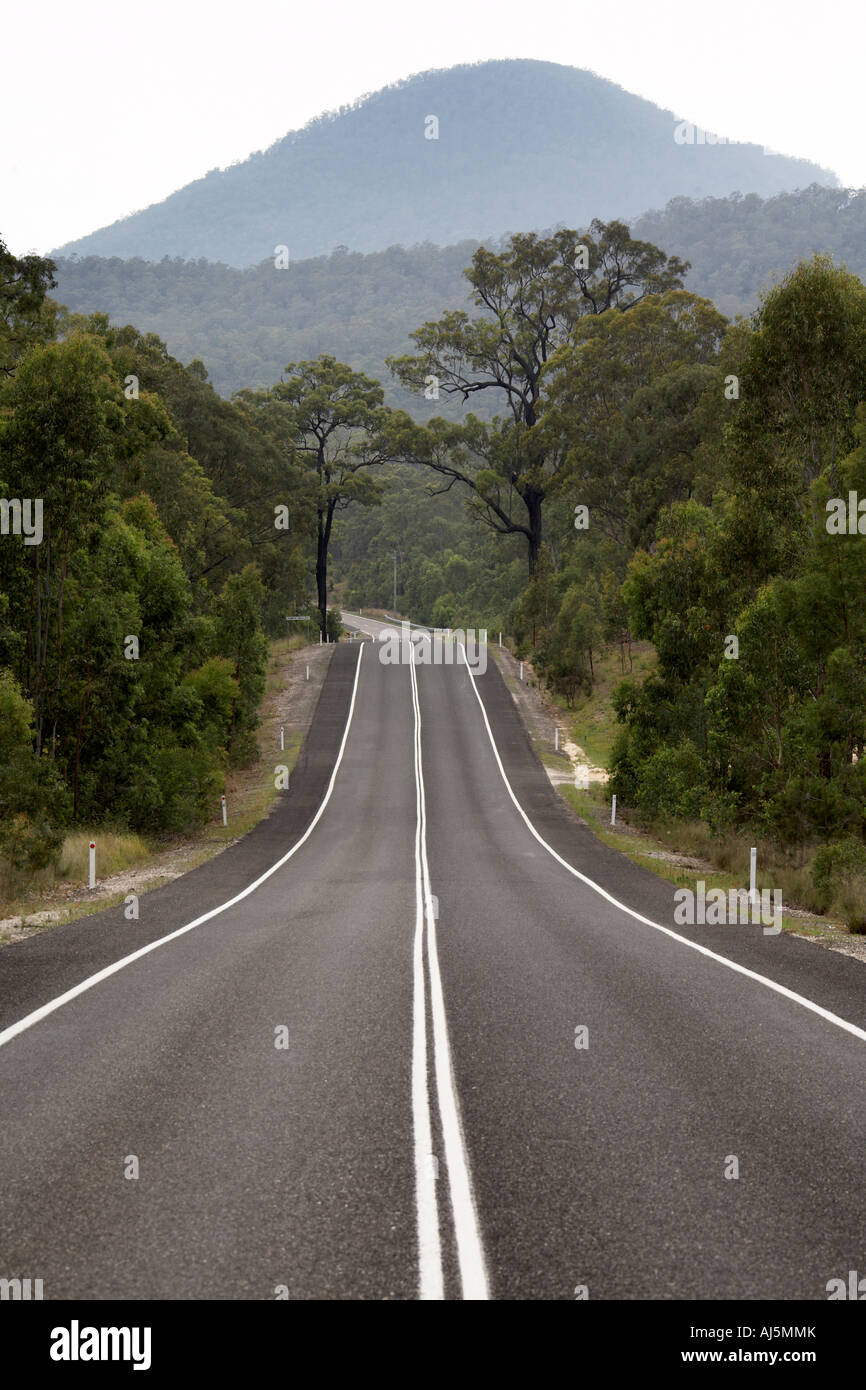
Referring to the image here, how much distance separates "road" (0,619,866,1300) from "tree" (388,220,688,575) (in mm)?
50251

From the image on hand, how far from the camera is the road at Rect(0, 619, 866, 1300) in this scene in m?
4.45

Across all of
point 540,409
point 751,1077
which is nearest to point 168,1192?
point 751,1077

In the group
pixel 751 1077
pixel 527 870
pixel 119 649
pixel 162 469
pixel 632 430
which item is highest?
pixel 632 430

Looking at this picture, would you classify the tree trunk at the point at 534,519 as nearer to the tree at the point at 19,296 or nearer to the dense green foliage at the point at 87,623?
the dense green foliage at the point at 87,623

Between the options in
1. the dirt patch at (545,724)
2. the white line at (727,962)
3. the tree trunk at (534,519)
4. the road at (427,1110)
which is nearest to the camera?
the road at (427,1110)

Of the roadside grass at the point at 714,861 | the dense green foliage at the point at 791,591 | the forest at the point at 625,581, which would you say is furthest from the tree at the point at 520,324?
the dense green foliage at the point at 791,591

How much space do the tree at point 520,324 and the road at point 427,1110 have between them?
50.3 meters

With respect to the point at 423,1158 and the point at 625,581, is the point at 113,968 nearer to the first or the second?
the point at 423,1158

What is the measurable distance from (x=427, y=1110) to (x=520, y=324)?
61.1 meters

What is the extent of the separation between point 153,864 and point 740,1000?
15068mm

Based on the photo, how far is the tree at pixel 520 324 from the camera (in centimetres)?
5981

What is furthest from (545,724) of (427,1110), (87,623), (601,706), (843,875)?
(427,1110)

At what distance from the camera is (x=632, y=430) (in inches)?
1962
